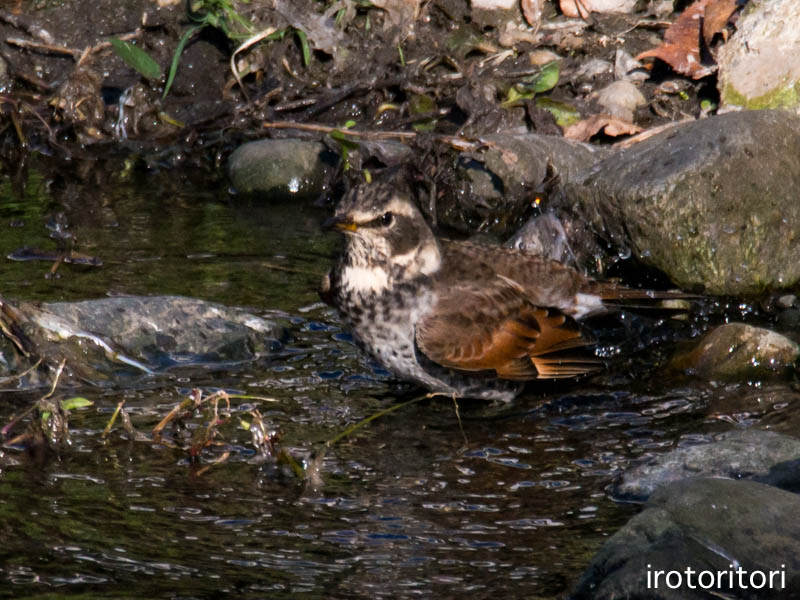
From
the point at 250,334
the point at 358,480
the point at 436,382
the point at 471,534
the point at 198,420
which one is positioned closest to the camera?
the point at 471,534

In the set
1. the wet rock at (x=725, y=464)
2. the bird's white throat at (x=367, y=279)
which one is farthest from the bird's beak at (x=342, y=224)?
the wet rock at (x=725, y=464)

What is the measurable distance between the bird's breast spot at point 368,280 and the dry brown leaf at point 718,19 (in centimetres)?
529

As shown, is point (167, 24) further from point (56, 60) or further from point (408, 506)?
point (408, 506)

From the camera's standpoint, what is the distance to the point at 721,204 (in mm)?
7699

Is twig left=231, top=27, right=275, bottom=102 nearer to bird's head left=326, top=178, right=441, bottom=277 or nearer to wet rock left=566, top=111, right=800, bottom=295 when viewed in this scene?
wet rock left=566, top=111, right=800, bottom=295

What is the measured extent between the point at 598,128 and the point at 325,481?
17.7ft

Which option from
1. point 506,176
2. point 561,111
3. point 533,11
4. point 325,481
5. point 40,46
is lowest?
point 325,481

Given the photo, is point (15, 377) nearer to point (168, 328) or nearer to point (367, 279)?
point (168, 328)

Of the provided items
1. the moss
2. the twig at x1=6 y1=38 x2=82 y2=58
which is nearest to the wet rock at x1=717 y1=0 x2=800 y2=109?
the moss

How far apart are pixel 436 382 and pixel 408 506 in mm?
1366

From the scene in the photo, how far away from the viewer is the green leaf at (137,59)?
10.1 metres

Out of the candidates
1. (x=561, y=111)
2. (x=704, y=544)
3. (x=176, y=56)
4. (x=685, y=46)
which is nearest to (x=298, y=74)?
(x=176, y=56)

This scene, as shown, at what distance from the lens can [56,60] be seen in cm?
1123

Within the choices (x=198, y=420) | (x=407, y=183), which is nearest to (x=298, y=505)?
(x=198, y=420)
